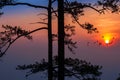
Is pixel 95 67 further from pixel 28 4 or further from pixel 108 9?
pixel 28 4

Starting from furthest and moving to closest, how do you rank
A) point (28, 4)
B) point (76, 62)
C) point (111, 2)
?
point (76, 62)
point (28, 4)
point (111, 2)

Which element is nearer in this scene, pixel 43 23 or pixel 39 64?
pixel 43 23

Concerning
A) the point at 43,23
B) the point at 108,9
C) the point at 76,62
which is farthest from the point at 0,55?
the point at 108,9

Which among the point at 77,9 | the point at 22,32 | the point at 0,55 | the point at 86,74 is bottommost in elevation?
the point at 86,74

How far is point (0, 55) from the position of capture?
47.2 ft

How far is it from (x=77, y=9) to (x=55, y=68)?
277cm

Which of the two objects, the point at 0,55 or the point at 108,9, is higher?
the point at 108,9

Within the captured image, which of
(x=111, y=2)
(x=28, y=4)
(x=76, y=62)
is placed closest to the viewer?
(x=111, y=2)

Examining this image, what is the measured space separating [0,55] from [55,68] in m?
2.47

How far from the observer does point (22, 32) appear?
50.2 ft

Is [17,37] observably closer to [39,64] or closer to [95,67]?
[39,64]

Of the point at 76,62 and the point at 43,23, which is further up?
the point at 43,23

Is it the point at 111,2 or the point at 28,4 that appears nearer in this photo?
the point at 111,2

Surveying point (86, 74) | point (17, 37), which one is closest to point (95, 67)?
point (86, 74)
